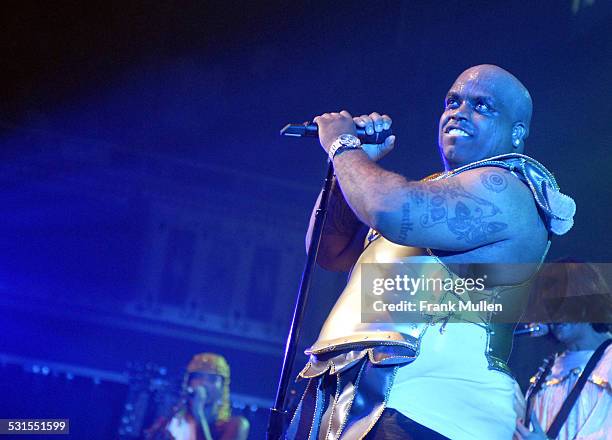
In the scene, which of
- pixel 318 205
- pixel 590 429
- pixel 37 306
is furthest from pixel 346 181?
pixel 37 306

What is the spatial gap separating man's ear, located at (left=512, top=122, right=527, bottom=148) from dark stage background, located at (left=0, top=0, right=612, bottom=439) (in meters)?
2.92

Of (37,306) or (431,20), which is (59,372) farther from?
(431,20)

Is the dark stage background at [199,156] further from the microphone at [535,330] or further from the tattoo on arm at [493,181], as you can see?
the tattoo on arm at [493,181]

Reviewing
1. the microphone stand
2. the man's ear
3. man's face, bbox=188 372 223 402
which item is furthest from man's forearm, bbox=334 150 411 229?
man's face, bbox=188 372 223 402

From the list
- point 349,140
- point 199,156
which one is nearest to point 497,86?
point 349,140

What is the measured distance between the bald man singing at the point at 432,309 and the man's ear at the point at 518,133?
0.24 m

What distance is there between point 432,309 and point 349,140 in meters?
0.52

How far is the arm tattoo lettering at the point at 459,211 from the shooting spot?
1743 mm

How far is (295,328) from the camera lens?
71.8 inches

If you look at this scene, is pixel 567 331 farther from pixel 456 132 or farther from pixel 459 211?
pixel 459 211

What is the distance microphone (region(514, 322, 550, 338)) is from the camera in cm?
378

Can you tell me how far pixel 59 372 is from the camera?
260 inches

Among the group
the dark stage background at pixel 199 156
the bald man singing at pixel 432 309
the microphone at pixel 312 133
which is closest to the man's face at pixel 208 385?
the dark stage background at pixel 199 156

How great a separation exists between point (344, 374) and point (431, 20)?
4.01 metres
